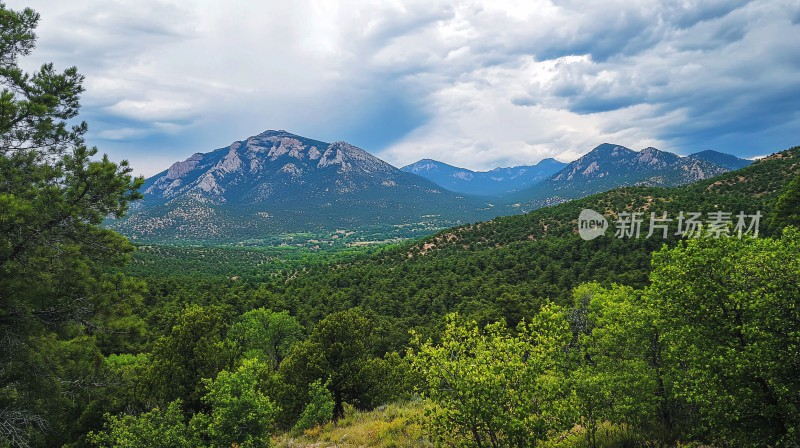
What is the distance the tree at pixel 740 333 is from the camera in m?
8.34

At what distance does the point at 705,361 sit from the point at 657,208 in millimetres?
73635

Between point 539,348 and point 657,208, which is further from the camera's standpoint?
point 657,208

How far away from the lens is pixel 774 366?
26.6 ft

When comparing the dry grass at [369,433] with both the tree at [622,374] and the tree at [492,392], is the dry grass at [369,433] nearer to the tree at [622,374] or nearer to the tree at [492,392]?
the tree at [492,392]

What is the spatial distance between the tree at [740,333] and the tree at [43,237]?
53.4 ft

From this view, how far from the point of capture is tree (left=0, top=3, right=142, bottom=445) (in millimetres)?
10438

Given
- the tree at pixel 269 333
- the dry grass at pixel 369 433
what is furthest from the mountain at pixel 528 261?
the dry grass at pixel 369 433

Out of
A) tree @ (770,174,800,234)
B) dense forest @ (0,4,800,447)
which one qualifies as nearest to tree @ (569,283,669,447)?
dense forest @ (0,4,800,447)

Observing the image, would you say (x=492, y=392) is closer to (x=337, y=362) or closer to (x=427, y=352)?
(x=427, y=352)

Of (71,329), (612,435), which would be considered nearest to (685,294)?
(612,435)

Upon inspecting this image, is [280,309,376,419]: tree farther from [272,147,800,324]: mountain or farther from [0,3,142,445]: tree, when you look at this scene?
[272,147,800,324]: mountain

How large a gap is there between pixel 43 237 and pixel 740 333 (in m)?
18.2

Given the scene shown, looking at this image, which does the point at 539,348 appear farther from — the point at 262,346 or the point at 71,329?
the point at 262,346

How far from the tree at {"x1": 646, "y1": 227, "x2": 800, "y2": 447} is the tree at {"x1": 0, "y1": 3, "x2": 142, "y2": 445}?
16.3 metres
